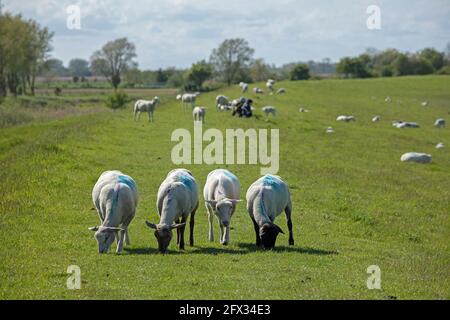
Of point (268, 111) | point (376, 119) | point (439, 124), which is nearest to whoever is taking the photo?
point (268, 111)

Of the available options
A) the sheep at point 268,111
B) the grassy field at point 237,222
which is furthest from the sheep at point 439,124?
the sheep at point 268,111

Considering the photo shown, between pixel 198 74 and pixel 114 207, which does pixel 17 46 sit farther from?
pixel 114 207

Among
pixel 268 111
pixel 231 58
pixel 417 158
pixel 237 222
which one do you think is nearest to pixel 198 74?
pixel 231 58

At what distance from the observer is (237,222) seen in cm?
1958

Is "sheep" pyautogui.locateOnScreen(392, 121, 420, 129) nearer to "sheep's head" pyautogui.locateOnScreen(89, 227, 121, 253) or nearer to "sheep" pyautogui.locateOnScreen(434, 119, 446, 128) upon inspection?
"sheep" pyautogui.locateOnScreen(434, 119, 446, 128)

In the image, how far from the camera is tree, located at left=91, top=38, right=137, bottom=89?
122312 millimetres

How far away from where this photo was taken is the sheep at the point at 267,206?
617 inches

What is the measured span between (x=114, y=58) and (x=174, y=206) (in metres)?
111

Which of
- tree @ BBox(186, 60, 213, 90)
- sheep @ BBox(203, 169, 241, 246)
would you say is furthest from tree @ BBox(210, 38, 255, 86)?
sheep @ BBox(203, 169, 241, 246)

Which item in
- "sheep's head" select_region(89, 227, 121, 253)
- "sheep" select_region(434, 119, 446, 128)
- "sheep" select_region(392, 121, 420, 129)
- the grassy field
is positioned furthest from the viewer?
"sheep" select_region(434, 119, 446, 128)

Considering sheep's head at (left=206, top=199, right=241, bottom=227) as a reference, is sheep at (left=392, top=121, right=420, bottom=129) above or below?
below

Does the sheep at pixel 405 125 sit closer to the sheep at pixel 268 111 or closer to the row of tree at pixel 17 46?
the sheep at pixel 268 111

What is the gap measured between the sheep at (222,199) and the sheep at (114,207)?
210 cm

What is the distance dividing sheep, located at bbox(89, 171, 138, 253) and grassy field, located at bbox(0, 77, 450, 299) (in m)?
0.43
